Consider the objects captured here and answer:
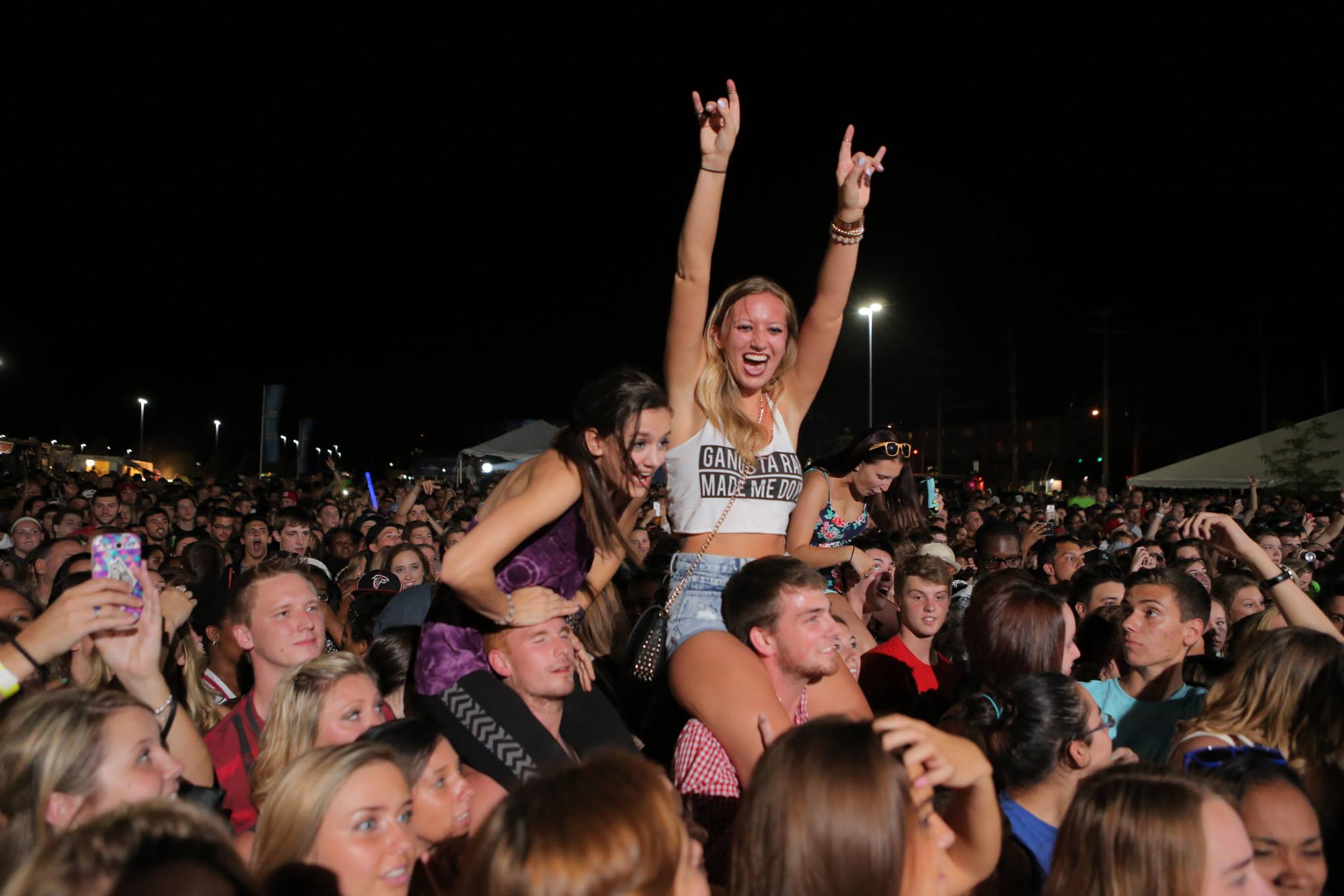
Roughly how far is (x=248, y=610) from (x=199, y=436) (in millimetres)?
68711

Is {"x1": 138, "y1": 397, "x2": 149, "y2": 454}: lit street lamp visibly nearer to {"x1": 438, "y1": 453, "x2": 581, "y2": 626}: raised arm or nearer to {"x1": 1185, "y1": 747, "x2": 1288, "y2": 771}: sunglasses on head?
{"x1": 438, "y1": 453, "x2": 581, "y2": 626}: raised arm

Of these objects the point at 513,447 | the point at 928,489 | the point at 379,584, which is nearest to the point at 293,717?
the point at 379,584

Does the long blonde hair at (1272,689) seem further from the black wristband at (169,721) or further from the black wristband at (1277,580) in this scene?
the black wristband at (169,721)

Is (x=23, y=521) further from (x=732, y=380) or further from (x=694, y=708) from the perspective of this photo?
(x=694, y=708)

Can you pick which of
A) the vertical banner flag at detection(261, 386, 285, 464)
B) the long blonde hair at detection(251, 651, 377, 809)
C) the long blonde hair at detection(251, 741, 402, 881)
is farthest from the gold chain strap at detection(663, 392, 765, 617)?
the vertical banner flag at detection(261, 386, 285, 464)

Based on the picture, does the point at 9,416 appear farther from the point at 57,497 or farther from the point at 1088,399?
the point at 1088,399

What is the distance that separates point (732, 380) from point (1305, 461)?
2580 cm

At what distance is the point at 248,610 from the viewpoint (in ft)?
13.5

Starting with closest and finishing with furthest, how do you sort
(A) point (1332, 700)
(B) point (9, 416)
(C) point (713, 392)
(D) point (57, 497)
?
(A) point (1332, 700)
(C) point (713, 392)
(D) point (57, 497)
(B) point (9, 416)

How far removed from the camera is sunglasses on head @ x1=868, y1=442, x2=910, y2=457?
6.11 meters

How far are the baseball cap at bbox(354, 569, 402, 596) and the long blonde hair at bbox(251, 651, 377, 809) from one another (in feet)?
10.2

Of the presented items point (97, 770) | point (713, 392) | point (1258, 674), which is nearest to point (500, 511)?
point (713, 392)

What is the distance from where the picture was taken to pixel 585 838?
5.63 feet

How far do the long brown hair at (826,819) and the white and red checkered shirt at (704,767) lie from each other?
1161 millimetres
